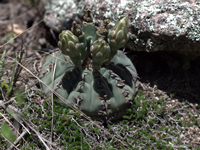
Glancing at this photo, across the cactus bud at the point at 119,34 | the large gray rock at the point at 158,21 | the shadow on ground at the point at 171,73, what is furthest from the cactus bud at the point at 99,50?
the shadow on ground at the point at 171,73

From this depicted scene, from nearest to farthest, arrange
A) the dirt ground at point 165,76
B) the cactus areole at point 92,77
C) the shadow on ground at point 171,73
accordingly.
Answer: the cactus areole at point 92,77 → the dirt ground at point 165,76 → the shadow on ground at point 171,73

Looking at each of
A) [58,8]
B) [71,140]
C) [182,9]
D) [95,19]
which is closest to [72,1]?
[58,8]

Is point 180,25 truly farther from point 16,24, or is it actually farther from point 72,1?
point 16,24

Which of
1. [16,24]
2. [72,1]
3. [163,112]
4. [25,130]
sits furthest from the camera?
[16,24]

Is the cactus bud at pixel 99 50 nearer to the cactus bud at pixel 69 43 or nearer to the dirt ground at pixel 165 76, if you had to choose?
the cactus bud at pixel 69 43

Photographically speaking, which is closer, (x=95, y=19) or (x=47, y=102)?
(x=47, y=102)

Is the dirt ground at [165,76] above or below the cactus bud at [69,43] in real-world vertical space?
below

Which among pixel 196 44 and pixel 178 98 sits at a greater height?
pixel 196 44

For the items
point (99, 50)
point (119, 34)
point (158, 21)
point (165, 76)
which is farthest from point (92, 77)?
point (165, 76)
